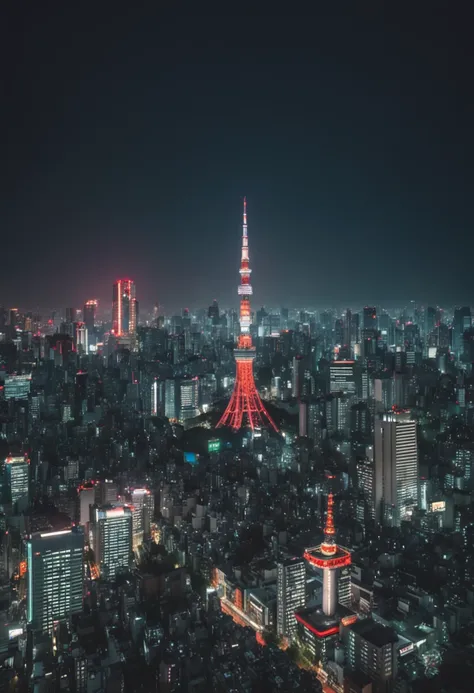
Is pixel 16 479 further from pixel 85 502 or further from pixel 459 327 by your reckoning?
pixel 459 327

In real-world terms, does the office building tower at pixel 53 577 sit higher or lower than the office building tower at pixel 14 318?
lower

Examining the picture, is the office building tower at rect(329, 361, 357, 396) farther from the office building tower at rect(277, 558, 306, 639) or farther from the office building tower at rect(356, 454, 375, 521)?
the office building tower at rect(277, 558, 306, 639)

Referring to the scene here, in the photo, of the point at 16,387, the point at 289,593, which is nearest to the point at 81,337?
the point at 16,387

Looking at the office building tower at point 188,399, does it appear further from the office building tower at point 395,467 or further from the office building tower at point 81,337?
the office building tower at point 395,467

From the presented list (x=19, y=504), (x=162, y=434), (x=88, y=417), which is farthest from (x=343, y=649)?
(x=88, y=417)

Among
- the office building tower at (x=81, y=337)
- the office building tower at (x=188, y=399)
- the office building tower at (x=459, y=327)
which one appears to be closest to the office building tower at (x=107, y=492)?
the office building tower at (x=188, y=399)

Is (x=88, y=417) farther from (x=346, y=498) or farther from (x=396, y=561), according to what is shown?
(x=396, y=561)

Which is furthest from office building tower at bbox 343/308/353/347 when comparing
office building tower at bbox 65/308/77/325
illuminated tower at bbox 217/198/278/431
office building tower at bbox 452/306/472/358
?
office building tower at bbox 65/308/77/325
